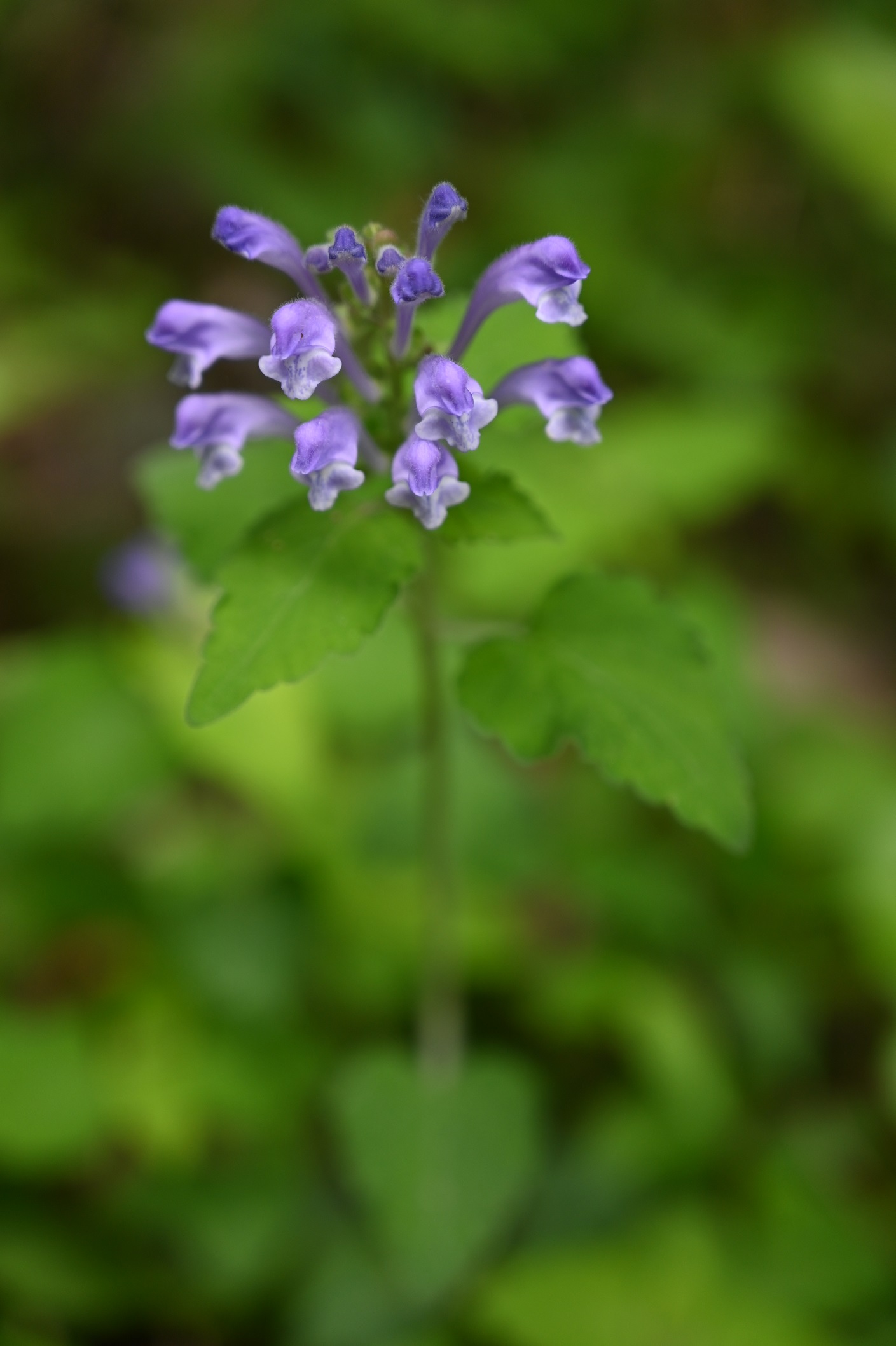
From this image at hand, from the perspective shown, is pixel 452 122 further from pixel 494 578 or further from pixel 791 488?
pixel 494 578

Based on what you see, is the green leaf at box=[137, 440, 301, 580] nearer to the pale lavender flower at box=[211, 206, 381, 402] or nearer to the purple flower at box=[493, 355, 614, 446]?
the pale lavender flower at box=[211, 206, 381, 402]

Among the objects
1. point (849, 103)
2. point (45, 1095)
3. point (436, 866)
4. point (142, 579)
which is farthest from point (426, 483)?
point (849, 103)

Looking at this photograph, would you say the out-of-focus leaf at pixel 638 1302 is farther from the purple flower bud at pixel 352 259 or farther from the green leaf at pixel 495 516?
the purple flower bud at pixel 352 259

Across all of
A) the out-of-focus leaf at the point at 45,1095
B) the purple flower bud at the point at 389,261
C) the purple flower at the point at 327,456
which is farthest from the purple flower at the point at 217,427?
the out-of-focus leaf at the point at 45,1095

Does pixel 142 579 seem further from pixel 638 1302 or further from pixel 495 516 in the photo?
pixel 638 1302

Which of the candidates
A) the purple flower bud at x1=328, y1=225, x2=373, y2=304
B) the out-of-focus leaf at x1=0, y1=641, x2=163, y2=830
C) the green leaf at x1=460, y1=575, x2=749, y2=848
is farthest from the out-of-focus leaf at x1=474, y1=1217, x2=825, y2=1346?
the purple flower bud at x1=328, y1=225, x2=373, y2=304

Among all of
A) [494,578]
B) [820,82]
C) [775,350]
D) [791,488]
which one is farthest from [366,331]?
[820,82]
